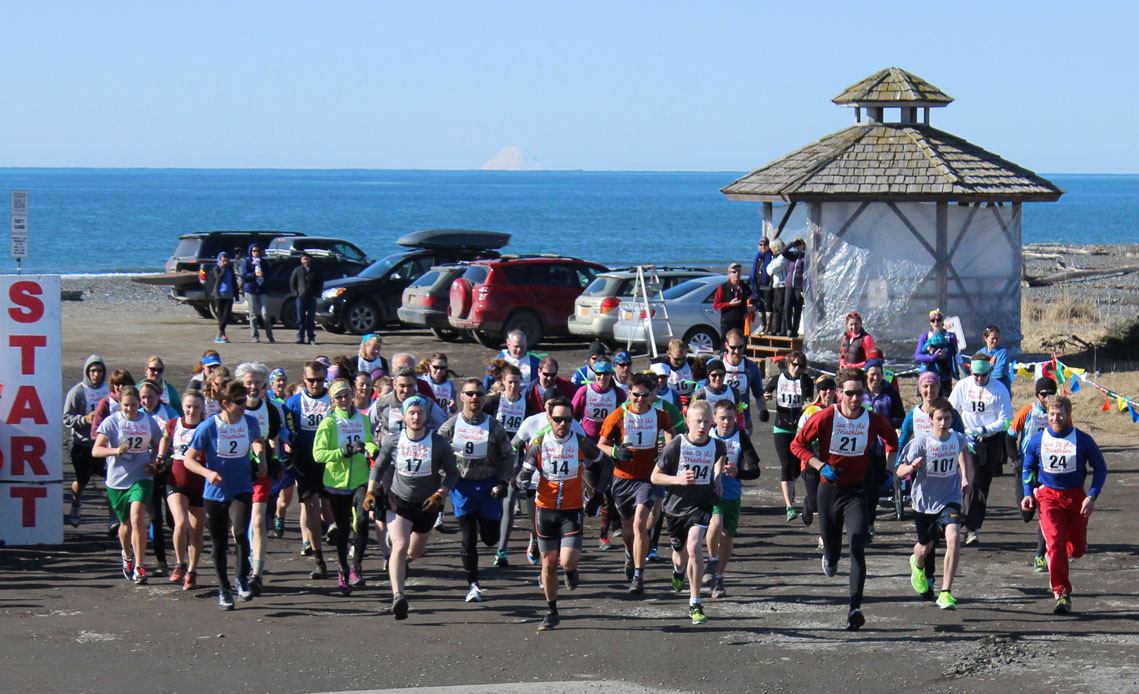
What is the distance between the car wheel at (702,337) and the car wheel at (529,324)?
131 inches

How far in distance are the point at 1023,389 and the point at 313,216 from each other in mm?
125492

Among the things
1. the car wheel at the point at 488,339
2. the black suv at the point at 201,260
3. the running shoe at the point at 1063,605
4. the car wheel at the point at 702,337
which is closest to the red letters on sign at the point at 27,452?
the running shoe at the point at 1063,605

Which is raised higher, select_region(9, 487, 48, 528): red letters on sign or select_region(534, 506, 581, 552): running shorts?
select_region(534, 506, 581, 552): running shorts

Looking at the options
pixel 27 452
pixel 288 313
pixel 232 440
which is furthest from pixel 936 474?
pixel 288 313

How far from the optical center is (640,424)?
36.1 feet

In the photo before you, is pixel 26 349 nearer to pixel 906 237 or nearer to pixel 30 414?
pixel 30 414

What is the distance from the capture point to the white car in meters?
24.6

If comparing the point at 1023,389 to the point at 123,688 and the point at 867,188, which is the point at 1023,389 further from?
the point at 123,688

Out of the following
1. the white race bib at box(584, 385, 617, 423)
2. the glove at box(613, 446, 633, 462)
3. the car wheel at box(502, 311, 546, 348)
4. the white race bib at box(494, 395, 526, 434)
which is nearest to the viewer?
the glove at box(613, 446, 633, 462)

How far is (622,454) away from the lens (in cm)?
1072

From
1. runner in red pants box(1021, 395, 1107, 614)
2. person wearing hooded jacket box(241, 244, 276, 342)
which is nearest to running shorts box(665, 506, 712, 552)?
runner in red pants box(1021, 395, 1107, 614)

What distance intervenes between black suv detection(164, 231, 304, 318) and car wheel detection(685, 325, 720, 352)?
10864 mm

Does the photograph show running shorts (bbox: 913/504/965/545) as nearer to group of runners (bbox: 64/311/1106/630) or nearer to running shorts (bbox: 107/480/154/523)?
group of runners (bbox: 64/311/1106/630)

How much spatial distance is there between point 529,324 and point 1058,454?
17.3 m
